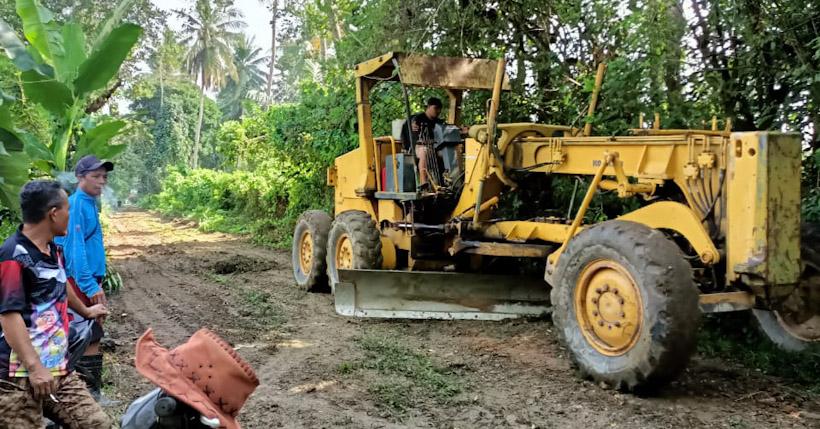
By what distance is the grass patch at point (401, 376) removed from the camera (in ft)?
17.0

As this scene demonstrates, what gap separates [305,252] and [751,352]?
6.35m

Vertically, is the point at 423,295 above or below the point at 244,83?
below

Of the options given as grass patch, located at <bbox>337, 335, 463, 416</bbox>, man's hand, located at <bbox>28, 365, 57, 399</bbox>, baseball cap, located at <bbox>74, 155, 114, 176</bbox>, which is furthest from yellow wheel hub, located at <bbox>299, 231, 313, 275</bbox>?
man's hand, located at <bbox>28, 365, 57, 399</bbox>

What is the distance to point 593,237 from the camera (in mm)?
5539

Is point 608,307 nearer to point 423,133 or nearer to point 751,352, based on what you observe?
point 751,352

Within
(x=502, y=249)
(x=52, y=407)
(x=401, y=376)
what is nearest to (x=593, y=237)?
(x=502, y=249)

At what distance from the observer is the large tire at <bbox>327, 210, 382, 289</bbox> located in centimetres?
845

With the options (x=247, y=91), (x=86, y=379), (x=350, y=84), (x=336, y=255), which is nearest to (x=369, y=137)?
(x=336, y=255)

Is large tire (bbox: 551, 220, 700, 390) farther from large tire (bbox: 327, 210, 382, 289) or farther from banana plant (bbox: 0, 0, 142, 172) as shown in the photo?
banana plant (bbox: 0, 0, 142, 172)

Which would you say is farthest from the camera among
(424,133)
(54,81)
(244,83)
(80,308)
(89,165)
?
(244,83)

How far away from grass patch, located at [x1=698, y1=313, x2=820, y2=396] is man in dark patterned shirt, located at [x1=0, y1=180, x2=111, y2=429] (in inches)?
194

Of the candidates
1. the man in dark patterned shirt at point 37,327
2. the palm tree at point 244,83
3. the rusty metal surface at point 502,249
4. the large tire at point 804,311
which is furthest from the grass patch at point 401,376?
the palm tree at point 244,83

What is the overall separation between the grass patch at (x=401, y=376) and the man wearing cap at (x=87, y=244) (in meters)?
2.01

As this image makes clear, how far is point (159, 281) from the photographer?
35.7 ft
